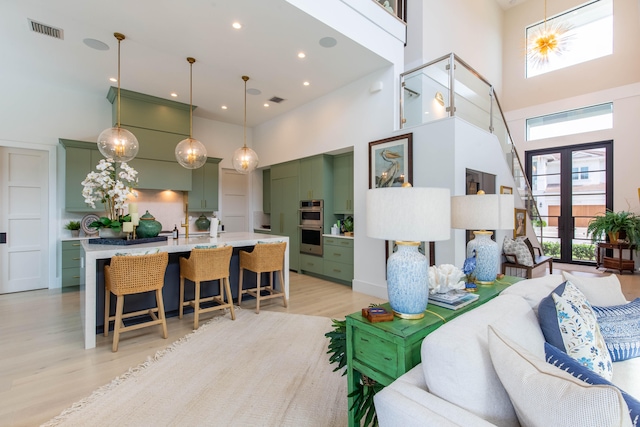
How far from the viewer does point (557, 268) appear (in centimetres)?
662

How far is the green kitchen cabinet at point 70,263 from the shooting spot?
4707 mm

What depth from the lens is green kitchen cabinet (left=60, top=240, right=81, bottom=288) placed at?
471 centimetres

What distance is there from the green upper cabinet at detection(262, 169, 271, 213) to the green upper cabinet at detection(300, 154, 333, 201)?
1780 millimetres

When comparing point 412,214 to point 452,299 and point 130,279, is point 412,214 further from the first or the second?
point 130,279

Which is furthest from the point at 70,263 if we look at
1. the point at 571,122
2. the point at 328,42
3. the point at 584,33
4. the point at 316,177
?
the point at 584,33

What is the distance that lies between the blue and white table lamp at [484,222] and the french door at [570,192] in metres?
5.60

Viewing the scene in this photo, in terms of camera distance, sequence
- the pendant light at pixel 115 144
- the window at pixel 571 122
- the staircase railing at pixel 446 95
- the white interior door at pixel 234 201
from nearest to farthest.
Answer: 1. the pendant light at pixel 115 144
2. the staircase railing at pixel 446 95
3. the window at pixel 571 122
4. the white interior door at pixel 234 201

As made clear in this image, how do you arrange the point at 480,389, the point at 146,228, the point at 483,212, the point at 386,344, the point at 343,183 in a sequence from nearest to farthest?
1. the point at 480,389
2. the point at 386,344
3. the point at 483,212
4. the point at 146,228
5. the point at 343,183

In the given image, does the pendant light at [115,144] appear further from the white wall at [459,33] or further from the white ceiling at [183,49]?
the white wall at [459,33]

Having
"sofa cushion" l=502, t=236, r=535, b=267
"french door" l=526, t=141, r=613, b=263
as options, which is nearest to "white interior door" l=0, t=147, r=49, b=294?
"sofa cushion" l=502, t=236, r=535, b=267

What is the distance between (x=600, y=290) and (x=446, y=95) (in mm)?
3115

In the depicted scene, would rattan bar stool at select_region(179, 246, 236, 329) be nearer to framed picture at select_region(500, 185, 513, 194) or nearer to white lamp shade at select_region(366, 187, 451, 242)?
white lamp shade at select_region(366, 187, 451, 242)

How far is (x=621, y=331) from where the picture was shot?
1557 millimetres

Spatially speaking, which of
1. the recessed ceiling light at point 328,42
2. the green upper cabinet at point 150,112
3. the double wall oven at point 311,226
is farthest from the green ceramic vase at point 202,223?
the recessed ceiling light at point 328,42
